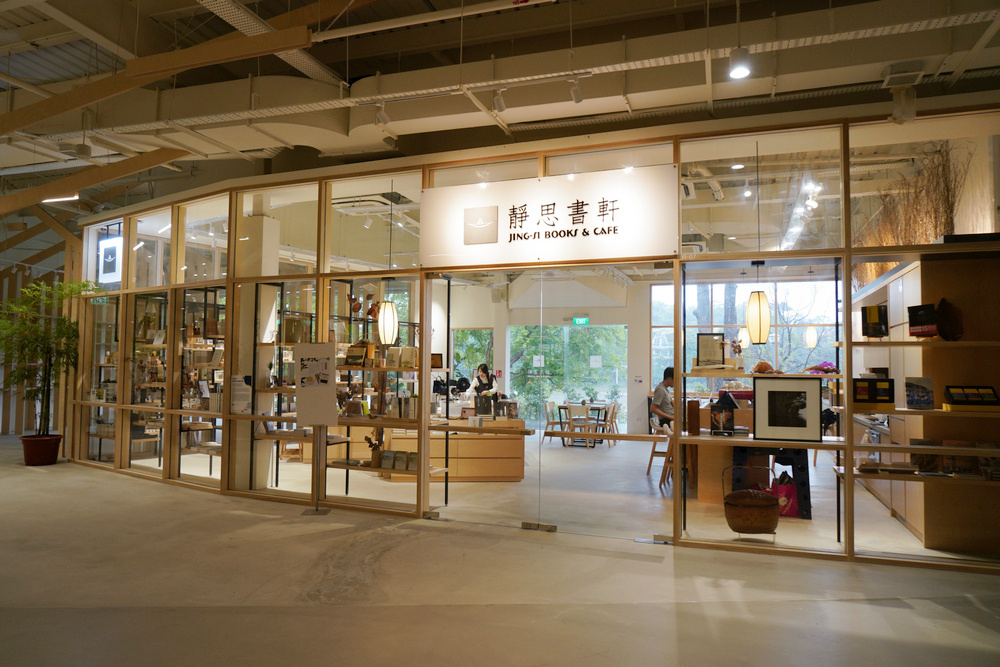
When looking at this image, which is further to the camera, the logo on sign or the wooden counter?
the wooden counter

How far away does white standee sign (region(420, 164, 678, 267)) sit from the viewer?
581 cm

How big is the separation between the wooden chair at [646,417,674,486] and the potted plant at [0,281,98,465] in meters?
8.81

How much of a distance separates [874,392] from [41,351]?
11.0 metres

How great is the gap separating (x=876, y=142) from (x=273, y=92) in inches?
226

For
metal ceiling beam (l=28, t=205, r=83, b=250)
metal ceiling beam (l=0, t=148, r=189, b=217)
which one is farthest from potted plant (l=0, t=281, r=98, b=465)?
metal ceiling beam (l=0, t=148, r=189, b=217)

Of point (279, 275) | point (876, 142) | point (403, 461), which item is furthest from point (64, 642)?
point (876, 142)

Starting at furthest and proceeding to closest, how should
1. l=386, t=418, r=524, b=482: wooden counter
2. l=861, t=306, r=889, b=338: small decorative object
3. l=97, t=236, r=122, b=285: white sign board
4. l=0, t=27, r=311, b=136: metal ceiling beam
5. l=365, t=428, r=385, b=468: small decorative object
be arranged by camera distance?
l=97, t=236, r=122, b=285: white sign board, l=386, t=418, r=524, b=482: wooden counter, l=365, t=428, r=385, b=468: small decorative object, l=861, t=306, r=889, b=338: small decorative object, l=0, t=27, r=311, b=136: metal ceiling beam

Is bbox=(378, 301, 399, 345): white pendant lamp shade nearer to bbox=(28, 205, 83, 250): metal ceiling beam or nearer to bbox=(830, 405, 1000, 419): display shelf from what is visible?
bbox=(830, 405, 1000, 419): display shelf

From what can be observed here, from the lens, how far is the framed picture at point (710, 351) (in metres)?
5.80

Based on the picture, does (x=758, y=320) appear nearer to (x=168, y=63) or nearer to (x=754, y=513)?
(x=754, y=513)

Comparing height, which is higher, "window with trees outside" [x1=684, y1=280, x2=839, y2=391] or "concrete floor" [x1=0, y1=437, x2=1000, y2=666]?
"window with trees outside" [x1=684, y1=280, x2=839, y2=391]

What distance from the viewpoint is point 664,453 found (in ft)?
22.8

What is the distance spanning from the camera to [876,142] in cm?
565

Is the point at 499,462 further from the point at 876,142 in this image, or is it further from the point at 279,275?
the point at 876,142
